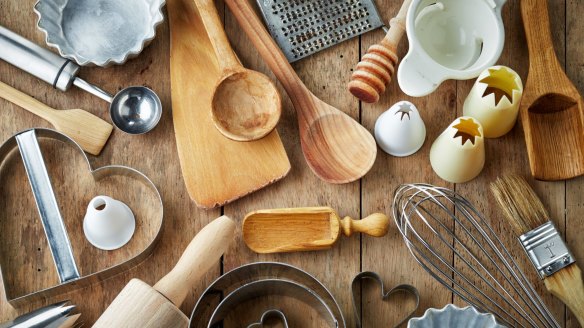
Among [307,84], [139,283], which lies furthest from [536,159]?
[139,283]

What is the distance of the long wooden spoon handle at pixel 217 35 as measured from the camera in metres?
1.00

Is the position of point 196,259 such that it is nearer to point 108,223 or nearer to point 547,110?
point 108,223

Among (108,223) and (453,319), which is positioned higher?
(108,223)

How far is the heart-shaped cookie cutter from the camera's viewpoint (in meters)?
0.95

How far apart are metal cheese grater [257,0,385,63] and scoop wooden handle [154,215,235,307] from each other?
27cm

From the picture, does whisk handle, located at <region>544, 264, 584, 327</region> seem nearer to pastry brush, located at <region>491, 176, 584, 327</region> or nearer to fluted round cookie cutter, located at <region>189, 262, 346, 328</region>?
pastry brush, located at <region>491, 176, 584, 327</region>

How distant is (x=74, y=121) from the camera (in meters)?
1.00

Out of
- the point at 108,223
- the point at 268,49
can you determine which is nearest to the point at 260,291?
the point at 108,223

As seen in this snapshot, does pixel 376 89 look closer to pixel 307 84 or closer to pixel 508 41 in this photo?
pixel 307 84

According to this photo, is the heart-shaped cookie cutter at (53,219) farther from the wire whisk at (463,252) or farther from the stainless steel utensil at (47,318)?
the wire whisk at (463,252)

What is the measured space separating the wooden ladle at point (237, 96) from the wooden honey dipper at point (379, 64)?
0.11 meters

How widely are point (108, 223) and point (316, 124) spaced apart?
0.29m

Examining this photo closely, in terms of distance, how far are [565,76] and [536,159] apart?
0.37 feet

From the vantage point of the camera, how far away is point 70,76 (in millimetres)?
1006
